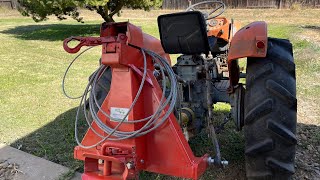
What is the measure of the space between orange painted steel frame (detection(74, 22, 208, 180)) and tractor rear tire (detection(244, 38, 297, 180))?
1.10 feet

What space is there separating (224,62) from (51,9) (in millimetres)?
10497

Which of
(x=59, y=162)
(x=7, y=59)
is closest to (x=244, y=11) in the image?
(x=7, y=59)

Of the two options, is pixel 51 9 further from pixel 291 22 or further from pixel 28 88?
pixel 291 22

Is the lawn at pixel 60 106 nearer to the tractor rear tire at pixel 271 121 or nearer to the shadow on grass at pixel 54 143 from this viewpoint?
the shadow on grass at pixel 54 143

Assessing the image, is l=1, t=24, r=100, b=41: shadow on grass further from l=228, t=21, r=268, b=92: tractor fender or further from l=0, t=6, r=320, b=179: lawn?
l=228, t=21, r=268, b=92: tractor fender

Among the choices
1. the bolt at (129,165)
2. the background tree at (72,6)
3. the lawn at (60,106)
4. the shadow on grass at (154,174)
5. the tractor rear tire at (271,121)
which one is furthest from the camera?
the background tree at (72,6)

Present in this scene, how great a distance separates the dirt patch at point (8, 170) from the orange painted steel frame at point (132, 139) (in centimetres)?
131

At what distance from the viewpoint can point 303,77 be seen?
19.7 feet

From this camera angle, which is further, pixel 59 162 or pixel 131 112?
pixel 59 162

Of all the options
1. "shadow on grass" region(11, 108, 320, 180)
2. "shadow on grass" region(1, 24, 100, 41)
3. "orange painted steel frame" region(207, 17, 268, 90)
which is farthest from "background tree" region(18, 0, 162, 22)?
"orange painted steel frame" region(207, 17, 268, 90)

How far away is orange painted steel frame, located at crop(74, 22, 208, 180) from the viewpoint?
6.64 feet

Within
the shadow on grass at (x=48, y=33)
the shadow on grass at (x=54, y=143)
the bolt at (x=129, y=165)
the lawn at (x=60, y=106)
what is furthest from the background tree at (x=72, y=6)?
the bolt at (x=129, y=165)

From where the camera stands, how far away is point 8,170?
320 centimetres

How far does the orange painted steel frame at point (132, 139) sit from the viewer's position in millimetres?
2025
